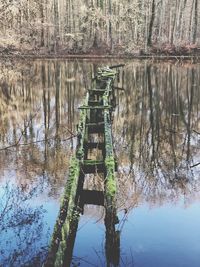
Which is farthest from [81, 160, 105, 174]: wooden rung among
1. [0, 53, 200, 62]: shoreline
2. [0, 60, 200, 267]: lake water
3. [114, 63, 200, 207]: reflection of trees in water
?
[0, 53, 200, 62]: shoreline

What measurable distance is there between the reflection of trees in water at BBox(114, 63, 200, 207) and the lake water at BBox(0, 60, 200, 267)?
0.03 m

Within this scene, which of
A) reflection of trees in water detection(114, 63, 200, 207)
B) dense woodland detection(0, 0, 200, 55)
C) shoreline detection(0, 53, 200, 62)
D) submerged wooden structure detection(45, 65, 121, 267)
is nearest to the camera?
submerged wooden structure detection(45, 65, 121, 267)

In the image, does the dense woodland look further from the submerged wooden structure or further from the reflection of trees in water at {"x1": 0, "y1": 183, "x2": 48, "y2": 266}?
the submerged wooden structure

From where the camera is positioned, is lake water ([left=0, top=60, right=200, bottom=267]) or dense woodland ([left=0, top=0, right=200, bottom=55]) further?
dense woodland ([left=0, top=0, right=200, bottom=55])

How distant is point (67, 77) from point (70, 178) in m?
23.6

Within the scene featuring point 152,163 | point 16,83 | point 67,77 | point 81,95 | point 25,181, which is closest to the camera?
point 25,181

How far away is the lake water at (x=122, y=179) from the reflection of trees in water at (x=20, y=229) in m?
0.01

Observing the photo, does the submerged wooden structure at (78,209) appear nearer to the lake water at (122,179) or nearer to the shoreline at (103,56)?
the lake water at (122,179)

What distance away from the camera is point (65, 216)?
6.04m

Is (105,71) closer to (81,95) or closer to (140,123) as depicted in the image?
(81,95)

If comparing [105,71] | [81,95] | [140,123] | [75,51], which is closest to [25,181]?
[140,123]

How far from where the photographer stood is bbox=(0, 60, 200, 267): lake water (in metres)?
6.89

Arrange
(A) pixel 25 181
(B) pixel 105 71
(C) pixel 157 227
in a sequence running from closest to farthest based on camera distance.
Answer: (C) pixel 157 227 → (A) pixel 25 181 → (B) pixel 105 71

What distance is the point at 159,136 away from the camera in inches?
576
